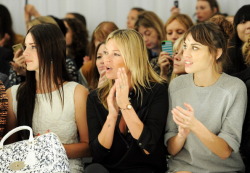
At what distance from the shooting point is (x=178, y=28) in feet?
11.0

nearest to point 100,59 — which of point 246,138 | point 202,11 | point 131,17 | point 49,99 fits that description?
point 49,99

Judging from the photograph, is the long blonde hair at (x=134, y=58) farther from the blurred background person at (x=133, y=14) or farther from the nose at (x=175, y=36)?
the blurred background person at (x=133, y=14)

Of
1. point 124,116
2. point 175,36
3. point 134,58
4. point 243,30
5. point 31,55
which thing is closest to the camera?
point 124,116

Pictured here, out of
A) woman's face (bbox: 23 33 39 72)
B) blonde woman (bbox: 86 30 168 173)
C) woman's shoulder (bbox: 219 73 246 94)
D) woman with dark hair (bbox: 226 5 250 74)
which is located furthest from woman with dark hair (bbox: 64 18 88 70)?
woman's shoulder (bbox: 219 73 246 94)

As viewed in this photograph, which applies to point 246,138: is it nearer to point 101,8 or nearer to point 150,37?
point 150,37

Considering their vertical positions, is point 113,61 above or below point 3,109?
above

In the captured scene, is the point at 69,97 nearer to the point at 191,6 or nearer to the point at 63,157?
the point at 63,157

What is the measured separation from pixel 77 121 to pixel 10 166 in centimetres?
51

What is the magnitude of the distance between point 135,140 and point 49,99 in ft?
1.74

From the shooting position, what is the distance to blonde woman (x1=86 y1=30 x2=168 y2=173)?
2.15m

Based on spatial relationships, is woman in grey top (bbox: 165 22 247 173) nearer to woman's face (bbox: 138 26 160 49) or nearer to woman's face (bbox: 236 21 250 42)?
woman's face (bbox: 236 21 250 42)

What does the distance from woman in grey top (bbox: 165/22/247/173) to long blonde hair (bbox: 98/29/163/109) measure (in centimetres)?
20

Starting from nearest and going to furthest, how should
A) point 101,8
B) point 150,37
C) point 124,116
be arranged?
point 124,116 → point 150,37 → point 101,8

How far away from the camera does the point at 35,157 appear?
1982 millimetres
